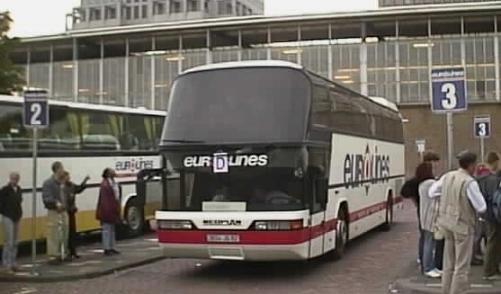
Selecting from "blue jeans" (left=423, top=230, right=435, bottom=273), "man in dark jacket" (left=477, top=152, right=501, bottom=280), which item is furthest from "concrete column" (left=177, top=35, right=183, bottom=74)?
"man in dark jacket" (left=477, top=152, right=501, bottom=280)

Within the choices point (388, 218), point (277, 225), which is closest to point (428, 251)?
point (277, 225)

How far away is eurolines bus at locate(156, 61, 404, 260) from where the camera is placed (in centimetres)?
1255

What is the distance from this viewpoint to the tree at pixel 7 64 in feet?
70.8

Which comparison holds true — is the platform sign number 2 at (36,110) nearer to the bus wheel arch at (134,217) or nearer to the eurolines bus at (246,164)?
the eurolines bus at (246,164)

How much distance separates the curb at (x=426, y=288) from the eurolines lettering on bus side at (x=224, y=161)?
111 inches

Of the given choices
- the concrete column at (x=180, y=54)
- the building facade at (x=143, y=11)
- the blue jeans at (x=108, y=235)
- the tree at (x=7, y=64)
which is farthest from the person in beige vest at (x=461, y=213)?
the building facade at (x=143, y=11)

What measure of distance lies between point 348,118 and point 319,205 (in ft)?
10.8

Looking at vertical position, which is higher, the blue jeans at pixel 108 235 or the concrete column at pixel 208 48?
the concrete column at pixel 208 48

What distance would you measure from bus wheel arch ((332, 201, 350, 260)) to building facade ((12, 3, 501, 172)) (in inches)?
1441

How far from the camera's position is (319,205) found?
13.5 meters

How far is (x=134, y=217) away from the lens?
68.5 ft

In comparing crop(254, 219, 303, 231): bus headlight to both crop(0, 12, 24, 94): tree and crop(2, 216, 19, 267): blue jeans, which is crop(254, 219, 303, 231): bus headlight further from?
crop(0, 12, 24, 94): tree

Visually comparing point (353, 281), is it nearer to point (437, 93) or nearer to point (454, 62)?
point (437, 93)

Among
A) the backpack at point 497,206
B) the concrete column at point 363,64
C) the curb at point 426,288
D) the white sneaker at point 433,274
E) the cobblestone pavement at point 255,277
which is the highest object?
the concrete column at point 363,64
